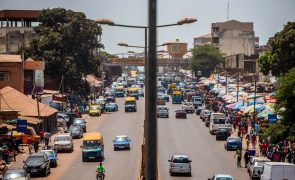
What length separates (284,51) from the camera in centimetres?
8775

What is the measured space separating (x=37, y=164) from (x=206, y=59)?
145 metres

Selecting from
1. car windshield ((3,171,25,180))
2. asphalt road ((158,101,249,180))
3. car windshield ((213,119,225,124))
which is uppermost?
car windshield ((213,119,225,124))

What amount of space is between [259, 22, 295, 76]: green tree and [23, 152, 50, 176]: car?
157 feet

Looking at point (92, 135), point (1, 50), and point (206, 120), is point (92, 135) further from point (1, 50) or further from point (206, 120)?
point (1, 50)

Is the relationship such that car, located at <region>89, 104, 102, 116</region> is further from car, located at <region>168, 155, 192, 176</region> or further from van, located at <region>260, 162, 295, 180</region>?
van, located at <region>260, 162, 295, 180</region>

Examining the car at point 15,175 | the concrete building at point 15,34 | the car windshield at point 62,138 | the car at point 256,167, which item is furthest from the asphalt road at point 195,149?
the concrete building at point 15,34

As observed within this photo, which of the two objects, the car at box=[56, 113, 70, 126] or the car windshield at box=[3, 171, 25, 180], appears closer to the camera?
the car windshield at box=[3, 171, 25, 180]

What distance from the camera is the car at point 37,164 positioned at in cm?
4339

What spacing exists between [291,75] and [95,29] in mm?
68523

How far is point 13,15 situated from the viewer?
459 ft

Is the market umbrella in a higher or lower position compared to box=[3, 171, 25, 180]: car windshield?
higher

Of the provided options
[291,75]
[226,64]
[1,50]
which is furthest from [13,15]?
[291,75]

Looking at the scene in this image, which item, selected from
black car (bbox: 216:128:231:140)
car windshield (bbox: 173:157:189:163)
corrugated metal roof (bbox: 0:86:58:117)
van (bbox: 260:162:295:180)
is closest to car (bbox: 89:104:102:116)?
corrugated metal roof (bbox: 0:86:58:117)

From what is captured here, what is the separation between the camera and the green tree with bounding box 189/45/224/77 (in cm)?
18500
